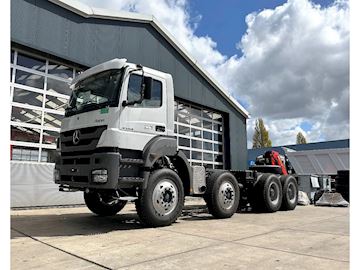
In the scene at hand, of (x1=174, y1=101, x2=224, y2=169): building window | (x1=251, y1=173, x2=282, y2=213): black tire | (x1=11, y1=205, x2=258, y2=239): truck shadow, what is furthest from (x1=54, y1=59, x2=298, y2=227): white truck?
(x1=174, y1=101, x2=224, y2=169): building window

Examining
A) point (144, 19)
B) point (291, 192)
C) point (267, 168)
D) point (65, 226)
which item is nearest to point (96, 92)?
point (65, 226)

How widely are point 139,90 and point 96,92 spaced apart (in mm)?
846

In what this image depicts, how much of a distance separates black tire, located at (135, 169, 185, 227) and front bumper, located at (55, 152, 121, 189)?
65 cm

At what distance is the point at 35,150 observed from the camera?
9227 millimetres

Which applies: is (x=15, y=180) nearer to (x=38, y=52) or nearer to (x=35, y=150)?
(x=35, y=150)

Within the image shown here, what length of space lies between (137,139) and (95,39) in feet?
21.2

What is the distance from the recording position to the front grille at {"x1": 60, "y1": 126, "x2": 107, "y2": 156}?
5.33 m

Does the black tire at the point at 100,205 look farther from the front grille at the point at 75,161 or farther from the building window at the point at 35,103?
the building window at the point at 35,103

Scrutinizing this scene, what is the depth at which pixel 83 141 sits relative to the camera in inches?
218

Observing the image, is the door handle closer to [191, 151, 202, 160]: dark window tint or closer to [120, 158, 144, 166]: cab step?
[120, 158, 144, 166]: cab step

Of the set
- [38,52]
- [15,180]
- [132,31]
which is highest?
[132,31]

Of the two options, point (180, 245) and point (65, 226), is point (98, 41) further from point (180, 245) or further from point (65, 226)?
point (180, 245)
